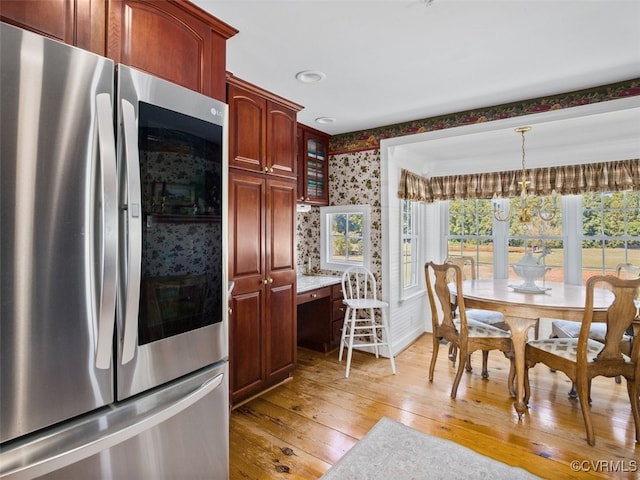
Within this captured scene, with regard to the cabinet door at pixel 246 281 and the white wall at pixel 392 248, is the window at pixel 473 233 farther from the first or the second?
the cabinet door at pixel 246 281

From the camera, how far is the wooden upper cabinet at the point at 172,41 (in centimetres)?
140

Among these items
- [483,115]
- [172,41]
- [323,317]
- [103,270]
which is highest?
[483,115]

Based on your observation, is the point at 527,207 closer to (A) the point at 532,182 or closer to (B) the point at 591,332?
(A) the point at 532,182

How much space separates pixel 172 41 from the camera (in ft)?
5.22

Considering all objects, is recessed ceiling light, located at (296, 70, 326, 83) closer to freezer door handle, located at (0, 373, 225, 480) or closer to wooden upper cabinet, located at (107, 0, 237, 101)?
wooden upper cabinet, located at (107, 0, 237, 101)

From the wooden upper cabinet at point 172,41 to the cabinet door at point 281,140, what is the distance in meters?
0.84

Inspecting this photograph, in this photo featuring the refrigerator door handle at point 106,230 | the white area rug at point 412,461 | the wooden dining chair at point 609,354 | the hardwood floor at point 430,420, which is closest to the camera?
the refrigerator door handle at point 106,230

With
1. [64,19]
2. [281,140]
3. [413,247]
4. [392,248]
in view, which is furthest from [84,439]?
[413,247]

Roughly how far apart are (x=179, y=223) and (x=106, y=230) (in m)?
0.28

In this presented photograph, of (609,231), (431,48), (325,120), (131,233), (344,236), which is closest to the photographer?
(131,233)

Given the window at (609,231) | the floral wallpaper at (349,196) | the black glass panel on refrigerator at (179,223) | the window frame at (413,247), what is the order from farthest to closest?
the window frame at (413,247), the floral wallpaper at (349,196), the window at (609,231), the black glass panel on refrigerator at (179,223)

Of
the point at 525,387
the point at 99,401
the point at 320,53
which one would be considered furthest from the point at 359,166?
the point at 99,401

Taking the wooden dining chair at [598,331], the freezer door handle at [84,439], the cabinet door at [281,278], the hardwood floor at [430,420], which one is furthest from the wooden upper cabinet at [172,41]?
the wooden dining chair at [598,331]

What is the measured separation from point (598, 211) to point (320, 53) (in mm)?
3515
